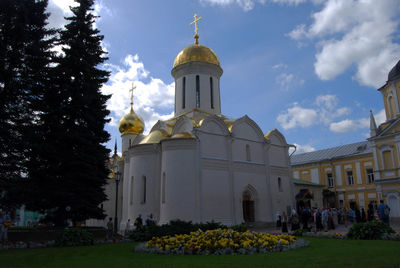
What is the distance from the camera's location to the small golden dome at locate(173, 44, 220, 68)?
22.7m

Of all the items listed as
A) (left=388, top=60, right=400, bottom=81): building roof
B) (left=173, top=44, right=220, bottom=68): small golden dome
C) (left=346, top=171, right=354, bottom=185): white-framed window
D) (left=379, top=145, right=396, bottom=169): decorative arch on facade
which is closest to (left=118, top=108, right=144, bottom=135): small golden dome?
(left=173, top=44, right=220, bottom=68): small golden dome

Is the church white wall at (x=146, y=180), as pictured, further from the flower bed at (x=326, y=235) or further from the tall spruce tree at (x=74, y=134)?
the flower bed at (x=326, y=235)

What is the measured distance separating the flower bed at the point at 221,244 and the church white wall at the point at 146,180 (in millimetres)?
10010

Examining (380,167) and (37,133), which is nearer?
(37,133)

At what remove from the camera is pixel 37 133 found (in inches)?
560

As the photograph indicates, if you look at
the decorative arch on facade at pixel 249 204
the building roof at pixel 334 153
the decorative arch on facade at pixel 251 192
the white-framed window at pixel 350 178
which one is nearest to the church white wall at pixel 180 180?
the decorative arch on facade at pixel 251 192

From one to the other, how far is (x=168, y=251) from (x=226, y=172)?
11.2 meters

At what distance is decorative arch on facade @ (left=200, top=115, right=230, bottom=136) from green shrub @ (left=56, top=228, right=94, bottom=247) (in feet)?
31.1

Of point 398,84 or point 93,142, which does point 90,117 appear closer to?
point 93,142

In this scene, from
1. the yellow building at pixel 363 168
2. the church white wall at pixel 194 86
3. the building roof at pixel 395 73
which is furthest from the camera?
the building roof at pixel 395 73

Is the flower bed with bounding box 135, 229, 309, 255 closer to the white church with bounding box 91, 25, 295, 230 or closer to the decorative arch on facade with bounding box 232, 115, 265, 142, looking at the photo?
the white church with bounding box 91, 25, 295, 230

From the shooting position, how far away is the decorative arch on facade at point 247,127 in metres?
20.6

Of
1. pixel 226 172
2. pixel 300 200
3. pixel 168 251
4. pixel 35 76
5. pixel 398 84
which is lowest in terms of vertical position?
pixel 168 251

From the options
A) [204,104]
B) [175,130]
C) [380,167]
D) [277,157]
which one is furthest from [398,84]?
[175,130]
